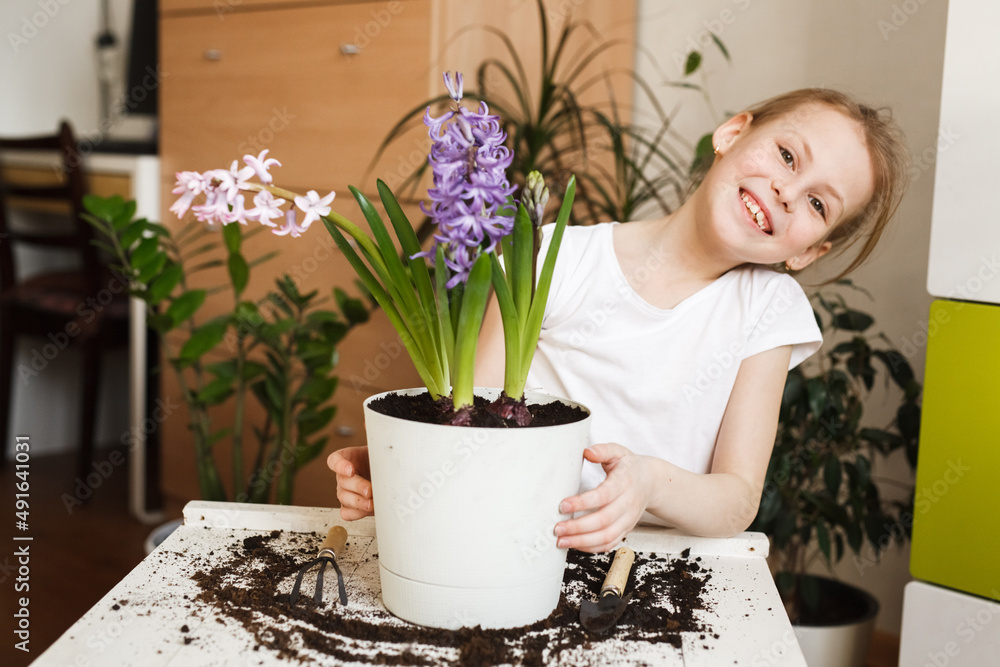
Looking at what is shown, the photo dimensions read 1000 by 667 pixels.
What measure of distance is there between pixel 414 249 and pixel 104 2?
3.17m

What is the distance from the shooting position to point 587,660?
591mm

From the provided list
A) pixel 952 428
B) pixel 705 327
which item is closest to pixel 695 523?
pixel 705 327

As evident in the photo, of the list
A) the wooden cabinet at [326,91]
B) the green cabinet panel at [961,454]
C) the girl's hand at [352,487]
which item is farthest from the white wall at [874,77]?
the girl's hand at [352,487]

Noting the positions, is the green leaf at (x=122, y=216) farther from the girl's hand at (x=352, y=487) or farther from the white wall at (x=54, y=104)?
the white wall at (x=54, y=104)

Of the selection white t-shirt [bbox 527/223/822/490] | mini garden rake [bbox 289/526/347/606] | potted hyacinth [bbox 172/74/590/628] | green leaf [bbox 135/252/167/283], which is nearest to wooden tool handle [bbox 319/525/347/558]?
mini garden rake [bbox 289/526/347/606]

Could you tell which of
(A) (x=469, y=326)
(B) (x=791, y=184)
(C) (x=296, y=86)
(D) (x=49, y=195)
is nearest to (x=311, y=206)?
(A) (x=469, y=326)

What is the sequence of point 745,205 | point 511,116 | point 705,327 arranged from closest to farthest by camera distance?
point 745,205 → point 705,327 → point 511,116

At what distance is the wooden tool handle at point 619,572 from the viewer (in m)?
0.69

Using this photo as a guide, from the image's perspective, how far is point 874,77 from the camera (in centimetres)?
178

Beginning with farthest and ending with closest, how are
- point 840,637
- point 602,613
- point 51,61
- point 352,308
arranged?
1. point 51,61
2. point 352,308
3. point 840,637
4. point 602,613

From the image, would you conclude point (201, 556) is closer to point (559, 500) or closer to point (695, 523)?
point (559, 500)

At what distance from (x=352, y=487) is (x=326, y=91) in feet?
5.14

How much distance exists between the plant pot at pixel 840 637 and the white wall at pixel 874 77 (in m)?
0.31

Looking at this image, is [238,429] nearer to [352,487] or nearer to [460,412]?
[352,487]
